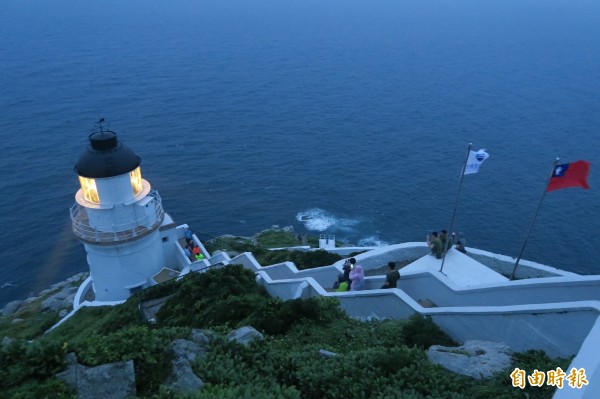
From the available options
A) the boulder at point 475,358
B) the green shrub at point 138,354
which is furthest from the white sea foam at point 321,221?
the green shrub at point 138,354

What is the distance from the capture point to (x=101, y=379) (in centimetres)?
816

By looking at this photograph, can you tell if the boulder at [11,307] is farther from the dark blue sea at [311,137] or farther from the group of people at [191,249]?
the group of people at [191,249]

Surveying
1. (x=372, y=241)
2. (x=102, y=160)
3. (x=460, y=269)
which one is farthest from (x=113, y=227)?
(x=372, y=241)

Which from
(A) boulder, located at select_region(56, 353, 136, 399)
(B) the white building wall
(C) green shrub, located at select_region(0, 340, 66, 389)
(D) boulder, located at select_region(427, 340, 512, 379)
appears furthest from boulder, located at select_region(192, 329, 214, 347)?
(B) the white building wall

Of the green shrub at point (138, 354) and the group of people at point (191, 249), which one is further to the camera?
the group of people at point (191, 249)

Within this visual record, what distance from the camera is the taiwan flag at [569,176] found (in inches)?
583

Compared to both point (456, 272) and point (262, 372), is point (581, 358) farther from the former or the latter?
point (456, 272)

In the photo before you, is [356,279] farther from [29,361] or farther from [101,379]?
[29,361]

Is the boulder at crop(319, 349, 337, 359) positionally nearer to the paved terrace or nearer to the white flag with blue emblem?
the paved terrace

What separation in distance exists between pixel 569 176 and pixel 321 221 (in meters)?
34.0

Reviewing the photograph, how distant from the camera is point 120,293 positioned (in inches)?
931

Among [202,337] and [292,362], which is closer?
[292,362]

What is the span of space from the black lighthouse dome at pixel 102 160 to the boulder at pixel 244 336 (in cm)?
1272

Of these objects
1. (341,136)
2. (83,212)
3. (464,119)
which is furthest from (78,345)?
(464,119)
